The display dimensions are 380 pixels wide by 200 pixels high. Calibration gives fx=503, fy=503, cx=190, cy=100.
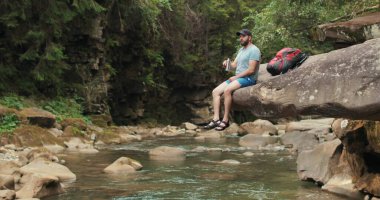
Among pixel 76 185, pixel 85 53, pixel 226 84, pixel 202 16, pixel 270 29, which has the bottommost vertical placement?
pixel 76 185

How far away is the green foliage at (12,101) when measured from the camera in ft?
55.4

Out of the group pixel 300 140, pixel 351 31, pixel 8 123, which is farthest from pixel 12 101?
pixel 351 31

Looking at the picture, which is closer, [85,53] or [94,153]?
[94,153]

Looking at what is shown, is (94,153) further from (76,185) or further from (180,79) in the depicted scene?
(180,79)

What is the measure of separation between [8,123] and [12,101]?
241cm

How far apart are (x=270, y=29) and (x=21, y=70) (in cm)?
1104

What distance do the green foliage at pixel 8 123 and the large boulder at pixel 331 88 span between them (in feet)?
35.3

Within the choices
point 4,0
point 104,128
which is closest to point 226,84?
point 4,0

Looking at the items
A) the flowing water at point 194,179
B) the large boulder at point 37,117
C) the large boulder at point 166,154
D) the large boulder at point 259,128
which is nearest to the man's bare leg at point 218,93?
the flowing water at point 194,179

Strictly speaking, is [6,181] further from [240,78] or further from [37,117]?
[37,117]

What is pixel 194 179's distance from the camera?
38.2 ft

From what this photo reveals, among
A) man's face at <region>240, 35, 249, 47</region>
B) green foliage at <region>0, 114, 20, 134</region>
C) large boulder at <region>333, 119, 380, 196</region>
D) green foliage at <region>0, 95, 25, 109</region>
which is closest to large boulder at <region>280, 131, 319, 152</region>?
large boulder at <region>333, 119, 380, 196</region>

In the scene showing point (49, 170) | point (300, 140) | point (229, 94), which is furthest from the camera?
point (300, 140)

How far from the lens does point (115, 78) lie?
1023 inches
